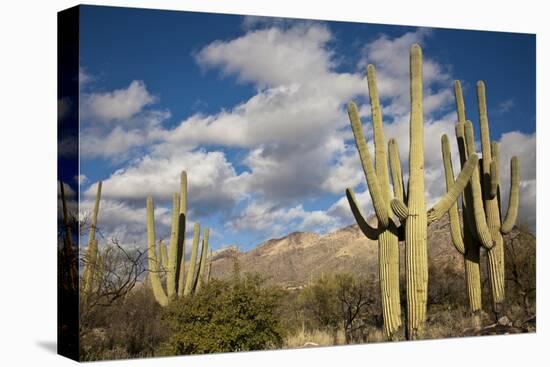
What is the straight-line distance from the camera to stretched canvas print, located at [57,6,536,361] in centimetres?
1391

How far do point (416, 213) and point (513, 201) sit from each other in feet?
8.55

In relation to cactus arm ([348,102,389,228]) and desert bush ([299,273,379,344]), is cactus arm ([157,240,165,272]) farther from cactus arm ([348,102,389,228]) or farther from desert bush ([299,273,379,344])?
cactus arm ([348,102,389,228])

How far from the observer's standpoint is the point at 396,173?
1647 cm

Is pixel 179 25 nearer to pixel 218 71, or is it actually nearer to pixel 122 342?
pixel 218 71

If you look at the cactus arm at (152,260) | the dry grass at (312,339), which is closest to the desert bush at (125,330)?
the cactus arm at (152,260)

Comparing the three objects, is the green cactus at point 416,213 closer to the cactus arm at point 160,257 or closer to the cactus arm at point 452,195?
the cactus arm at point 452,195

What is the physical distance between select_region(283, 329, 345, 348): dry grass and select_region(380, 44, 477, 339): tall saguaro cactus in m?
1.28

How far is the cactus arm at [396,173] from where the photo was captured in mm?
16422

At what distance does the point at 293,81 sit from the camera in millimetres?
16047

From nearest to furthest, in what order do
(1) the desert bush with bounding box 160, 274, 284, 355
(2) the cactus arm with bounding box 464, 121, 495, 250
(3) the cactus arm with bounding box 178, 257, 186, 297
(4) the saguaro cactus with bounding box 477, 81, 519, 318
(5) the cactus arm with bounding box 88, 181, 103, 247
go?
(5) the cactus arm with bounding box 88, 181, 103, 247, (1) the desert bush with bounding box 160, 274, 284, 355, (3) the cactus arm with bounding box 178, 257, 186, 297, (2) the cactus arm with bounding box 464, 121, 495, 250, (4) the saguaro cactus with bounding box 477, 81, 519, 318

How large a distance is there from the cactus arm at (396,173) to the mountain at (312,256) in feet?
7.54

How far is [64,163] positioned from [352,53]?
5594 millimetres

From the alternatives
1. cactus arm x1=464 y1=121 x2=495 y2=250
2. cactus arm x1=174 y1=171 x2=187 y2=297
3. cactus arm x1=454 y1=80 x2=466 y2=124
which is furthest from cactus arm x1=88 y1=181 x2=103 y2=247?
cactus arm x1=454 y1=80 x2=466 y2=124

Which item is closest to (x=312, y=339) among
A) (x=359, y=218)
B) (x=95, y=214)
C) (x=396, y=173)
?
(x=359, y=218)
